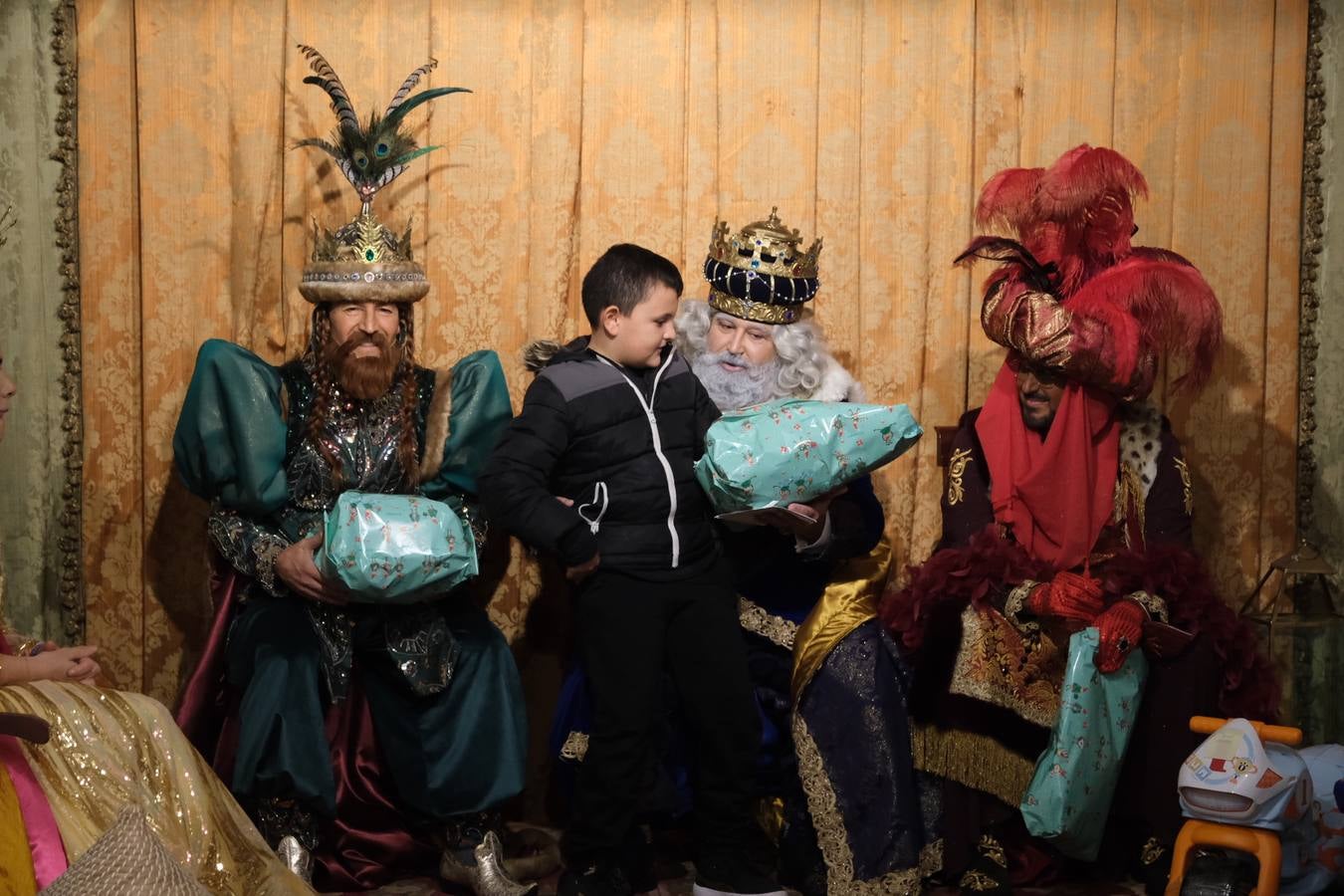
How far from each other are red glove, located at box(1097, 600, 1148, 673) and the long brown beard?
1858mm

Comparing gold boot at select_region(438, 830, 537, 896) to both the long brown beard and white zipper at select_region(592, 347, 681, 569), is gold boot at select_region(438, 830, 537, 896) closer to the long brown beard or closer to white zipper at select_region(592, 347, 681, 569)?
white zipper at select_region(592, 347, 681, 569)

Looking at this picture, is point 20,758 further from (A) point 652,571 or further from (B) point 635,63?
(B) point 635,63

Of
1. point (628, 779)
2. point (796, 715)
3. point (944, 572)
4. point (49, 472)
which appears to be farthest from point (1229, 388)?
point (49, 472)

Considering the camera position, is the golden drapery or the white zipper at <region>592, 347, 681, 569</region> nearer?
the white zipper at <region>592, 347, 681, 569</region>

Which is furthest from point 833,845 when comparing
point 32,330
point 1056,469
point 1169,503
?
point 32,330

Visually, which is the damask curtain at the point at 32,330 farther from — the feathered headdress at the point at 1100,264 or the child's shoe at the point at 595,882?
the feathered headdress at the point at 1100,264

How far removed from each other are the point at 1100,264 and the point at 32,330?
293 cm

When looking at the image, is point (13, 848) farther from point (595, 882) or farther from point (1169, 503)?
point (1169, 503)

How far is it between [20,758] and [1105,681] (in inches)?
94.6

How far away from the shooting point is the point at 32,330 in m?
4.47

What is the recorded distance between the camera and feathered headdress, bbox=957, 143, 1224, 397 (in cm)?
391

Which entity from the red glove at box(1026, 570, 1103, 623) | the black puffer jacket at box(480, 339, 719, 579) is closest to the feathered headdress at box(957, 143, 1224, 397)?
the red glove at box(1026, 570, 1103, 623)

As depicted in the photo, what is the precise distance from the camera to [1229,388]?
15.6 feet

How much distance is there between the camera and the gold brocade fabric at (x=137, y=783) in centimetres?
304
